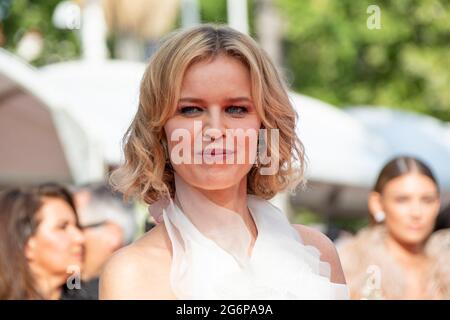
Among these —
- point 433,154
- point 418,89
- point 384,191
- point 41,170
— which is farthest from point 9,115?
point 418,89

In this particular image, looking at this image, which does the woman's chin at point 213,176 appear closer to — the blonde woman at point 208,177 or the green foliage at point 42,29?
the blonde woman at point 208,177

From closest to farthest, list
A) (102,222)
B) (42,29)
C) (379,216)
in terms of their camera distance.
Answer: (379,216)
(102,222)
(42,29)

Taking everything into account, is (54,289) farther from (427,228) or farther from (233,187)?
(233,187)

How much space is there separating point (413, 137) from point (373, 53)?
16.1ft

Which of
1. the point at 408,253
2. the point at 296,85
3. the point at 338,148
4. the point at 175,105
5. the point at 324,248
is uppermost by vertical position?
the point at 175,105

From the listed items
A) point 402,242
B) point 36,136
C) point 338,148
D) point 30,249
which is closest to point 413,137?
point 338,148

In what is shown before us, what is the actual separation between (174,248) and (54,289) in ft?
5.57

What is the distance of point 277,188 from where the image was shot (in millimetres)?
1774

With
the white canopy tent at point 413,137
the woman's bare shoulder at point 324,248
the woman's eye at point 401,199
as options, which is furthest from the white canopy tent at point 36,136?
the woman's bare shoulder at point 324,248

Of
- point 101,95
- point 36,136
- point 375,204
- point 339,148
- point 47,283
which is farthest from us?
point 36,136

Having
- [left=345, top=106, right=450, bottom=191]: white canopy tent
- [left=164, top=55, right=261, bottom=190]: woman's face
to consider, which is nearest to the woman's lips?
[left=164, top=55, right=261, bottom=190]: woman's face

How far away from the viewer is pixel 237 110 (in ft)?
5.25

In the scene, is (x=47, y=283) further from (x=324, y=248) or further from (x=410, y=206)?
(x=324, y=248)

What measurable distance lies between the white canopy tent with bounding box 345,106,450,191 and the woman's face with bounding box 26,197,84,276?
4.96 metres
